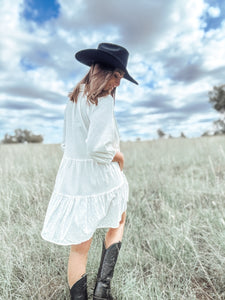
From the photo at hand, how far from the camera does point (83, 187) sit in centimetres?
147

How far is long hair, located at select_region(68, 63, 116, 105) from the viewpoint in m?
1.40

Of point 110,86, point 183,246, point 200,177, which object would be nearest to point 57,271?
point 183,246

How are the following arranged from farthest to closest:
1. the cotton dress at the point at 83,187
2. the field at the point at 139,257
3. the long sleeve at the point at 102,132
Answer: the field at the point at 139,257 < the cotton dress at the point at 83,187 < the long sleeve at the point at 102,132

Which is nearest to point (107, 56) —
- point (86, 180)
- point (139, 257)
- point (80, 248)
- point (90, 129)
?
point (90, 129)

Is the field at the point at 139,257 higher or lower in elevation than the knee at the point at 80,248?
lower

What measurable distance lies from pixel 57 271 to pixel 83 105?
1434 mm

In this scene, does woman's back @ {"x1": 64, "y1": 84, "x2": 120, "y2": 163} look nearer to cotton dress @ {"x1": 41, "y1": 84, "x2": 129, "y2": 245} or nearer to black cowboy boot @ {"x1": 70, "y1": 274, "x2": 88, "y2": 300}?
cotton dress @ {"x1": 41, "y1": 84, "x2": 129, "y2": 245}

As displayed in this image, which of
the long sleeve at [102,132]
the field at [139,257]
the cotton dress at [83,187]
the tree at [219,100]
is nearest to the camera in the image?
the long sleeve at [102,132]

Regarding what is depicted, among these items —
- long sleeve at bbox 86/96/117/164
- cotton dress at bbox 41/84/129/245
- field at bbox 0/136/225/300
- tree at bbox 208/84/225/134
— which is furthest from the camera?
tree at bbox 208/84/225/134

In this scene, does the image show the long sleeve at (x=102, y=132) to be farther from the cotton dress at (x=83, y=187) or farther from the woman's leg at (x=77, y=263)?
the woman's leg at (x=77, y=263)

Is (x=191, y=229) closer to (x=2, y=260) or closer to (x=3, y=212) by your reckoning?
(x=2, y=260)

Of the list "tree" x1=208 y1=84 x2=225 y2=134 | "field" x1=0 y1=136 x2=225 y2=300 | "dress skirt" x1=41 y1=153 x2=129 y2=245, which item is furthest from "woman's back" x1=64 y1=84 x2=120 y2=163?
"tree" x1=208 y1=84 x2=225 y2=134

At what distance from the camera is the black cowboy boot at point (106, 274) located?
152 cm

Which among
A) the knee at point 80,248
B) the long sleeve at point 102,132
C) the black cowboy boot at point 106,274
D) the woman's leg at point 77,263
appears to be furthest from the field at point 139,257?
the long sleeve at point 102,132
